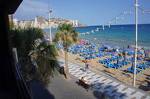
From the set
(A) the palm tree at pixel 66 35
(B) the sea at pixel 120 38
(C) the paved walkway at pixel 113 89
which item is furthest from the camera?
(B) the sea at pixel 120 38

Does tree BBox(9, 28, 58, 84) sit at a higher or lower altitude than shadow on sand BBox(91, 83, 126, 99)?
higher

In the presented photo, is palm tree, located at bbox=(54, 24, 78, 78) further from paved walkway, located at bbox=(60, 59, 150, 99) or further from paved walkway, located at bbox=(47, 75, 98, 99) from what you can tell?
paved walkway, located at bbox=(47, 75, 98, 99)

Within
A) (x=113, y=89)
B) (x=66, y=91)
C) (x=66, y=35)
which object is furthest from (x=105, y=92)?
(x=66, y=35)

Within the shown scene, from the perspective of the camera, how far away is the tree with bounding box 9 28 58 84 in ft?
40.9

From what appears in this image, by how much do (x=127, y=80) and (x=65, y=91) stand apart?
937cm

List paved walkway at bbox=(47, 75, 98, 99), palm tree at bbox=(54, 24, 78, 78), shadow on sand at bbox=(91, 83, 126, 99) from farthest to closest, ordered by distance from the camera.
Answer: palm tree at bbox=(54, 24, 78, 78) < shadow on sand at bbox=(91, 83, 126, 99) < paved walkway at bbox=(47, 75, 98, 99)

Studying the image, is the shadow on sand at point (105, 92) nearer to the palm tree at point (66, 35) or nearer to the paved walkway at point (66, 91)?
the paved walkway at point (66, 91)

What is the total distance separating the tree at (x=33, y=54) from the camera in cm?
1246

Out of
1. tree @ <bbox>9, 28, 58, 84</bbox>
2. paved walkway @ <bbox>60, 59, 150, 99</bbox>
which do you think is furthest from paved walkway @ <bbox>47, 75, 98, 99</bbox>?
tree @ <bbox>9, 28, 58, 84</bbox>

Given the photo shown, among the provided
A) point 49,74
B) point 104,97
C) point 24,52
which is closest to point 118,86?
point 104,97

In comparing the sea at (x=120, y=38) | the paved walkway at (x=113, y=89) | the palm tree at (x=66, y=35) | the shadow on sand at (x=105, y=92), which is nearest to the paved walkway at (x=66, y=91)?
the shadow on sand at (x=105, y=92)

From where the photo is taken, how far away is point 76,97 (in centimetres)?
1553

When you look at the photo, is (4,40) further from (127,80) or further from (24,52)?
(127,80)

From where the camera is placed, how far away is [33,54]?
43.2 ft
